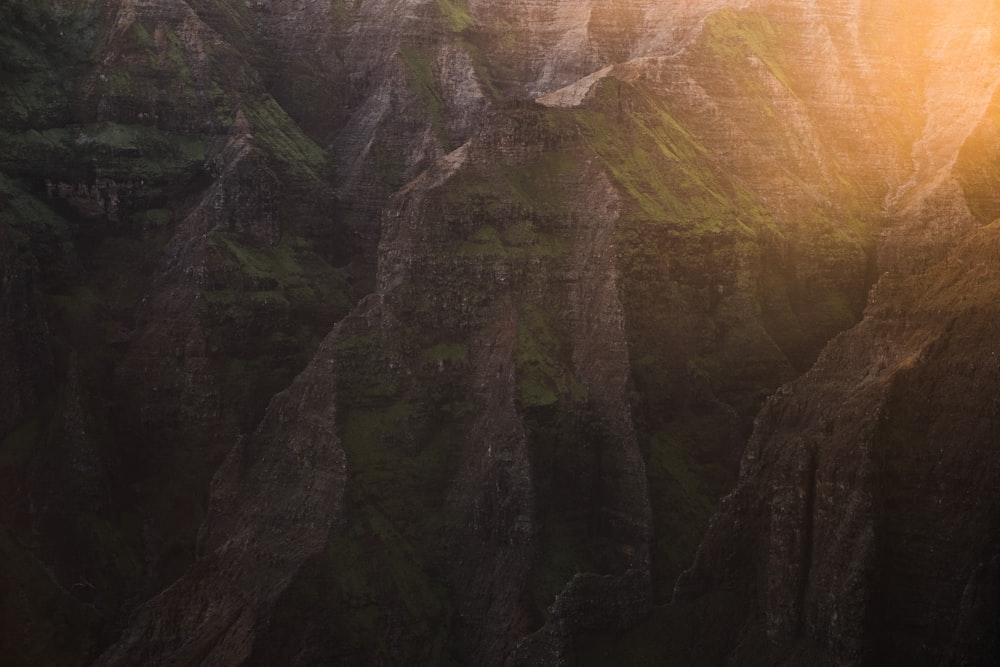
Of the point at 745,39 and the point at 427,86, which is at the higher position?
the point at 745,39

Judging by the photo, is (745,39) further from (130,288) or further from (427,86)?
(130,288)

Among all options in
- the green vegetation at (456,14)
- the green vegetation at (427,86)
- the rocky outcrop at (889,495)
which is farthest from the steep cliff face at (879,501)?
the green vegetation at (456,14)

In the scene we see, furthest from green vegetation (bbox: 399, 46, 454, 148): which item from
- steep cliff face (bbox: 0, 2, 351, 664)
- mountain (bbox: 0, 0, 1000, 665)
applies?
steep cliff face (bbox: 0, 2, 351, 664)

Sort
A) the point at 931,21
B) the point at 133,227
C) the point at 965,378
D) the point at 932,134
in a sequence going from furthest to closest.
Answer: the point at 931,21
the point at 932,134
the point at 133,227
the point at 965,378

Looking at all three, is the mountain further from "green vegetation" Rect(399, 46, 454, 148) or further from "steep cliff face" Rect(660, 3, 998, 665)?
"green vegetation" Rect(399, 46, 454, 148)

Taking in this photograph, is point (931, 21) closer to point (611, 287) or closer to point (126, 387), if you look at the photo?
point (611, 287)

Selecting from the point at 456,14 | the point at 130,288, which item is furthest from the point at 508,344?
the point at 456,14

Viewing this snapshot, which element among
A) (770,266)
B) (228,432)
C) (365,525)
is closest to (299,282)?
(228,432)

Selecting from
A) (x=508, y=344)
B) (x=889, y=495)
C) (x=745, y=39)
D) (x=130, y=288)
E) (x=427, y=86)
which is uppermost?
(x=745, y=39)

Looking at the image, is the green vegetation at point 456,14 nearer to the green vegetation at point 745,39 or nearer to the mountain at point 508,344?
the mountain at point 508,344
